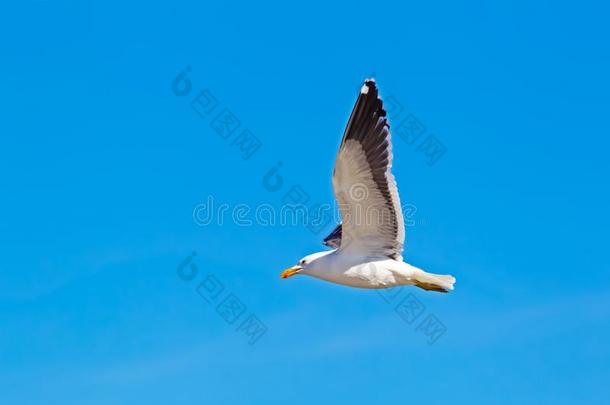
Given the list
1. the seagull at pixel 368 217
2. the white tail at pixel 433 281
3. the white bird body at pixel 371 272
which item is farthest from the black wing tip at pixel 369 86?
the white tail at pixel 433 281

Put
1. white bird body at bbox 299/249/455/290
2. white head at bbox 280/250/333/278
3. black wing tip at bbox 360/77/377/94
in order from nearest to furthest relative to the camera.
A: 1. black wing tip at bbox 360/77/377/94
2. white bird body at bbox 299/249/455/290
3. white head at bbox 280/250/333/278

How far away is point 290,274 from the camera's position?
15.1 m

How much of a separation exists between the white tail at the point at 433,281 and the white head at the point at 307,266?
4.45 ft

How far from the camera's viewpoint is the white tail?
1438 centimetres

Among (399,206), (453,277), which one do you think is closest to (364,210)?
(399,206)

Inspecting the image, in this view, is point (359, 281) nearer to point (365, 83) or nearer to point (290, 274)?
point (290, 274)

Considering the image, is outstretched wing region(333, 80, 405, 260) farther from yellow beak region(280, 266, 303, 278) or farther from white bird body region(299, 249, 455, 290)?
yellow beak region(280, 266, 303, 278)

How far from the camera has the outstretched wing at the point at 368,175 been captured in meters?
13.7

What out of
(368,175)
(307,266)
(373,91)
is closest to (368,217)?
(368,175)

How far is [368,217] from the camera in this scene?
1429cm

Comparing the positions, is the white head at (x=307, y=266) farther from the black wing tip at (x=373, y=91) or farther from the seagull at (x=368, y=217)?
the black wing tip at (x=373, y=91)

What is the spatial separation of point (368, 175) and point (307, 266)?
186 cm

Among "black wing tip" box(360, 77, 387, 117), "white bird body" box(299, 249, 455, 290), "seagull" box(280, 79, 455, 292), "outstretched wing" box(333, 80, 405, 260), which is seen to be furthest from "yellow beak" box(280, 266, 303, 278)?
"black wing tip" box(360, 77, 387, 117)

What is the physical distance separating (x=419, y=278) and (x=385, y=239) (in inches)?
28.5
